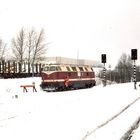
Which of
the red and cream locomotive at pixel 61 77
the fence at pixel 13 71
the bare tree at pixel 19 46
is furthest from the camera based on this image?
the bare tree at pixel 19 46

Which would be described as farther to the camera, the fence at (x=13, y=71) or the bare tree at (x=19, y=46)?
the bare tree at (x=19, y=46)

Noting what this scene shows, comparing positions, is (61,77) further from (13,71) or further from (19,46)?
(19,46)

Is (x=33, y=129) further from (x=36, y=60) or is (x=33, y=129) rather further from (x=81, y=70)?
(x=36, y=60)

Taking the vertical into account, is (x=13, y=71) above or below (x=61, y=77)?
above

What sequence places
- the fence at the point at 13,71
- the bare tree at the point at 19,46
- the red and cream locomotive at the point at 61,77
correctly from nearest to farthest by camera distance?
the red and cream locomotive at the point at 61,77
the fence at the point at 13,71
the bare tree at the point at 19,46

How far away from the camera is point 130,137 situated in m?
11.9

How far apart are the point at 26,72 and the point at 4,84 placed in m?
14.6

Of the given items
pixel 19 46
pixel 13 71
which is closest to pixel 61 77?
pixel 13 71

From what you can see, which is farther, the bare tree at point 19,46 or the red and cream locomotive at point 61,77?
the bare tree at point 19,46

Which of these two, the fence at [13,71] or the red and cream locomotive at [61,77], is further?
the fence at [13,71]

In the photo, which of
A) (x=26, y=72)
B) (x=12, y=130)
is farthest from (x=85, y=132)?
(x=26, y=72)

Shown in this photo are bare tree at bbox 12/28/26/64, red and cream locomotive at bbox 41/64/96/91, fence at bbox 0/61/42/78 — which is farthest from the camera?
bare tree at bbox 12/28/26/64

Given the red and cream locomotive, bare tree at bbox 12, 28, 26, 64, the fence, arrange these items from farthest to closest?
1. bare tree at bbox 12, 28, 26, 64
2. the fence
3. the red and cream locomotive

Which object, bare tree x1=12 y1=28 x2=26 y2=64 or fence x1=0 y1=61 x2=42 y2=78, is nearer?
fence x1=0 y1=61 x2=42 y2=78
